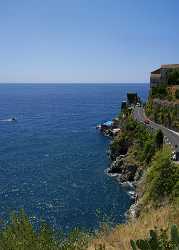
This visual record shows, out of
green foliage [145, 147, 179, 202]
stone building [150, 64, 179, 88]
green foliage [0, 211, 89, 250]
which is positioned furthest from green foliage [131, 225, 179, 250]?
stone building [150, 64, 179, 88]

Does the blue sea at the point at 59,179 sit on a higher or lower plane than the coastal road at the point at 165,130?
lower

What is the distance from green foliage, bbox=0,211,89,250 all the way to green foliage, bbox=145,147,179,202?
26172 millimetres

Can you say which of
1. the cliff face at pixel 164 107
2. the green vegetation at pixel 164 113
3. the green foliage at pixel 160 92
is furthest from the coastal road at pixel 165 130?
the green foliage at pixel 160 92

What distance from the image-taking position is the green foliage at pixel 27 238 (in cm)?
977

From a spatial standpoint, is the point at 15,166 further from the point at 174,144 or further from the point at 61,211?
the point at 174,144

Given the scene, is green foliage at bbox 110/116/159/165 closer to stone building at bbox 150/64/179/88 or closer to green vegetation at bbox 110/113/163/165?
green vegetation at bbox 110/113/163/165

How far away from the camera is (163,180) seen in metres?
39.7

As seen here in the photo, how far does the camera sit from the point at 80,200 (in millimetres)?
49094

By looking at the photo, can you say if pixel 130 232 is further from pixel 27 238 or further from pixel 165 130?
pixel 165 130

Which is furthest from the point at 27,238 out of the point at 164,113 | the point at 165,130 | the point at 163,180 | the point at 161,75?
the point at 161,75

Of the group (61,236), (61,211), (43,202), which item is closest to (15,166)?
(43,202)

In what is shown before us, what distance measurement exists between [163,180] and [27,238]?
31.0 metres

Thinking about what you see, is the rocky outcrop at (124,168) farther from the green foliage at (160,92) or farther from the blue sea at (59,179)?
the green foliage at (160,92)

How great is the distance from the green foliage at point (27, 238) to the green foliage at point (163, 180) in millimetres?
26172
